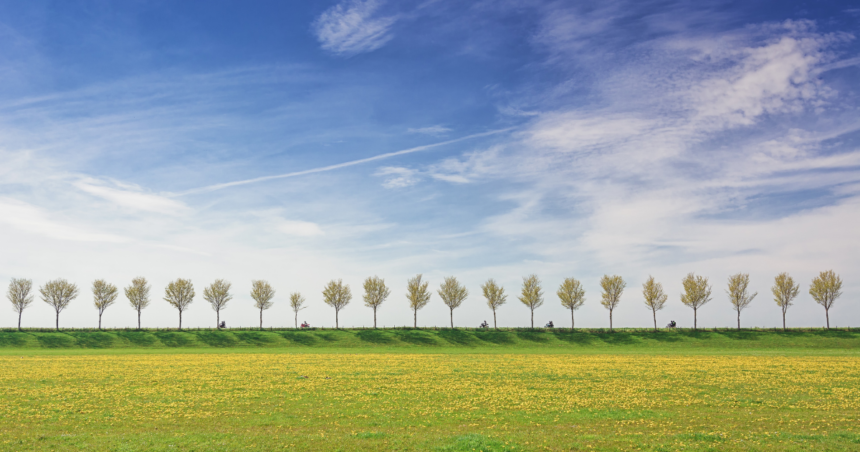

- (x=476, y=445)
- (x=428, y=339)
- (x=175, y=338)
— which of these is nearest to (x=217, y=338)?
(x=175, y=338)

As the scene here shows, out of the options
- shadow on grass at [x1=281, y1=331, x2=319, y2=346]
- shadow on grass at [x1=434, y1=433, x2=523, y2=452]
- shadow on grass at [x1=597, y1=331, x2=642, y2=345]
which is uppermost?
shadow on grass at [x1=434, y1=433, x2=523, y2=452]

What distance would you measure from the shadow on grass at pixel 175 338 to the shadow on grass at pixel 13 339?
2356 cm

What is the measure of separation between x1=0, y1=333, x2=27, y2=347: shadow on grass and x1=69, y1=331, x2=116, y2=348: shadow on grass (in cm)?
843

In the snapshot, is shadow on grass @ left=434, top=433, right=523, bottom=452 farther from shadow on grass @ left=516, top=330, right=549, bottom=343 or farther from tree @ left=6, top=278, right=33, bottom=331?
tree @ left=6, top=278, right=33, bottom=331

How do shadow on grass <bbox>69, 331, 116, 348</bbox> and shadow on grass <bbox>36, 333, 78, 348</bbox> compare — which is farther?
shadow on grass <bbox>69, 331, 116, 348</bbox>

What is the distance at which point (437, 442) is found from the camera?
1933 centimetres

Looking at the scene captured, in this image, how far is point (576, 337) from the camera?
360 ft

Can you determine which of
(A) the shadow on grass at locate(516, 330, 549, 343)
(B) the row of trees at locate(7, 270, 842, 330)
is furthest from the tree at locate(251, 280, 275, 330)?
(A) the shadow on grass at locate(516, 330, 549, 343)

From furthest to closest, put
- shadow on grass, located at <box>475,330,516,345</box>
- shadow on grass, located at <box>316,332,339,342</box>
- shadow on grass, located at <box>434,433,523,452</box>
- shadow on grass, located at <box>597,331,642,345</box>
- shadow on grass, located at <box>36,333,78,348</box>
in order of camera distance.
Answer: shadow on grass, located at <box>316,332,339,342</box>, shadow on grass, located at <box>475,330,516,345</box>, shadow on grass, located at <box>597,331,642,345</box>, shadow on grass, located at <box>36,333,78,348</box>, shadow on grass, located at <box>434,433,523,452</box>

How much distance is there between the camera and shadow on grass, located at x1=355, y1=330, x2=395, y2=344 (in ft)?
338

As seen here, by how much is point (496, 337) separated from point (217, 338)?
6102 centimetres

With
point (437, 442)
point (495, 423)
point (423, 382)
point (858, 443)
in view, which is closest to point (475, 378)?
point (423, 382)

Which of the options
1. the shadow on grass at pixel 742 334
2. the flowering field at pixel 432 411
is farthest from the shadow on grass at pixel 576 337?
the flowering field at pixel 432 411

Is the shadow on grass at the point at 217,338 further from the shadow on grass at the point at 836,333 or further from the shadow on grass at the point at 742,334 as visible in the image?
the shadow on grass at the point at 836,333
